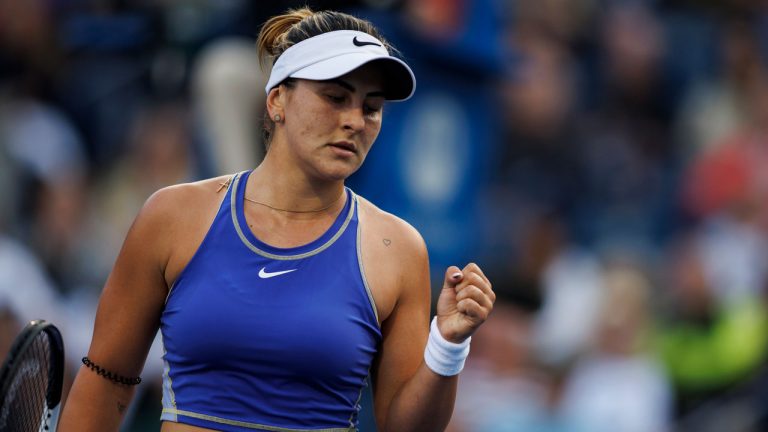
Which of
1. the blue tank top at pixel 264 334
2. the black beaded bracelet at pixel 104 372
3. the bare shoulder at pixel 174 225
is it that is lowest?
the black beaded bracelet at pixel 104 372

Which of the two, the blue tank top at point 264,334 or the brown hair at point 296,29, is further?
the brown hair at point 296,29

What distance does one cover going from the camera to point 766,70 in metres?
10.1

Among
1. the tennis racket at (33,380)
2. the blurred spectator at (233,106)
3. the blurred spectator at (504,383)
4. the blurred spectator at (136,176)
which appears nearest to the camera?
the tennis racket at (33,380)

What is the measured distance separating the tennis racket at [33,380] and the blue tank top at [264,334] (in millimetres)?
326

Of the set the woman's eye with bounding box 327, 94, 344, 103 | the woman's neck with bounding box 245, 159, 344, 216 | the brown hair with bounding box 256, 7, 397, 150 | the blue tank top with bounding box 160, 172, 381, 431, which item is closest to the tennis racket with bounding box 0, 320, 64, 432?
the blue tank top with bounding box 160, 172, 381, 431

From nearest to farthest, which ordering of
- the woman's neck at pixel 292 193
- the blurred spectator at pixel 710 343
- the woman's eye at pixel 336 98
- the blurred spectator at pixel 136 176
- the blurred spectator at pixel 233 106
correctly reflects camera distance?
1. the woman's eye at pixel 336 98
2. the woman's neck at pixel 292 193
3. the blurred spectator at pixel 233 106
4. the blurred spectator at pixel 710 343
5. the blurred spectator at pixel 136 176

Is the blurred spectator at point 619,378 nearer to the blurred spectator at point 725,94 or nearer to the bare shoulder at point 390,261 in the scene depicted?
the blurred spectator at point 725,94

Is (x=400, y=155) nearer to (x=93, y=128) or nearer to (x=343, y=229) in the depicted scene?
(x=343, y=229)

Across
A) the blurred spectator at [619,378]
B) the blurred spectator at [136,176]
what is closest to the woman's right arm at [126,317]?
the blurred spectator at [619,378]

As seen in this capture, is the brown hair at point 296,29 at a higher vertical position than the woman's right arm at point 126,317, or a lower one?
higher

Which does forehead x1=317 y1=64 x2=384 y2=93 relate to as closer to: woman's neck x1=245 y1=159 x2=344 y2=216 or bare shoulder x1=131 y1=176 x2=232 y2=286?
woman's neck x1=245 y1=159 x2=344 y2=216

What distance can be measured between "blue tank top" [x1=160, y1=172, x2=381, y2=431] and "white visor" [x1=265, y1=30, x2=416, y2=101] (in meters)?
0.44

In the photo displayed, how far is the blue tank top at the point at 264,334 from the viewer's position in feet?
11.8

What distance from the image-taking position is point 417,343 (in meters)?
3.83
